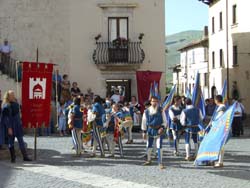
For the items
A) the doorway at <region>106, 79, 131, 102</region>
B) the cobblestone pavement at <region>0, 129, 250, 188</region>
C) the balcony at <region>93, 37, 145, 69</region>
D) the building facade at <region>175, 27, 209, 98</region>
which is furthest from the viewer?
the building facade at <region>175, 27, 209, 98</region>

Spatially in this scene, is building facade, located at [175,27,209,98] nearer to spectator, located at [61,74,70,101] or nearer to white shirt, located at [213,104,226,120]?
spectator, located at [61,74,70,101]

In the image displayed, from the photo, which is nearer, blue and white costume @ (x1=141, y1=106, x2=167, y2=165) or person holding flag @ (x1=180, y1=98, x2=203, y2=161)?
blue and white costume @ (x1=141, y1=106, x2=167, y2=165)

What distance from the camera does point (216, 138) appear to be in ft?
42.2

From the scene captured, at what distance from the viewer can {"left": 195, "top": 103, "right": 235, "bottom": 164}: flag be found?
1266cm

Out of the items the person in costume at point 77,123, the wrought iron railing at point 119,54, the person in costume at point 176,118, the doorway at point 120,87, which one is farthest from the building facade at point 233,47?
the person in costume at point 77,123

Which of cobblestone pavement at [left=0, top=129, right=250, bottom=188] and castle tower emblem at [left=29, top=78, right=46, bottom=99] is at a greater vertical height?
castle tower emblem at [left=29, top=78, right=46, bottom=99]

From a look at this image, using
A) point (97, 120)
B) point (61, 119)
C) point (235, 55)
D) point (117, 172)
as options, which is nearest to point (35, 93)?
point (97, 120)

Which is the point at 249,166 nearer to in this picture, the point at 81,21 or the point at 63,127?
the point at 63,127

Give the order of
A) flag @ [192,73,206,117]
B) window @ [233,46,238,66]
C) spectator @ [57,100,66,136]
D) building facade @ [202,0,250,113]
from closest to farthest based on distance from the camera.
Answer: flag @ [192,73,206,117]
spectator @ [57,100,66,136]
building facade @ [202,0,250,113]
window @ [233,46,238,66]

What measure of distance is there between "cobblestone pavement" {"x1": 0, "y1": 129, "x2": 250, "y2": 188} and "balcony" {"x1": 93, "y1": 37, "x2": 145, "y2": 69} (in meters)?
11.2

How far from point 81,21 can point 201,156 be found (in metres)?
15.8

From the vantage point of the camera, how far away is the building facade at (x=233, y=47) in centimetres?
3812

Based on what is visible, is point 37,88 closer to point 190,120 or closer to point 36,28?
point 190,120

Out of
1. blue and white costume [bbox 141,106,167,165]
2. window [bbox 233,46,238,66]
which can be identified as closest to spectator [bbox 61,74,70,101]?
blue and white costume [bbox 141,106,167,165]
